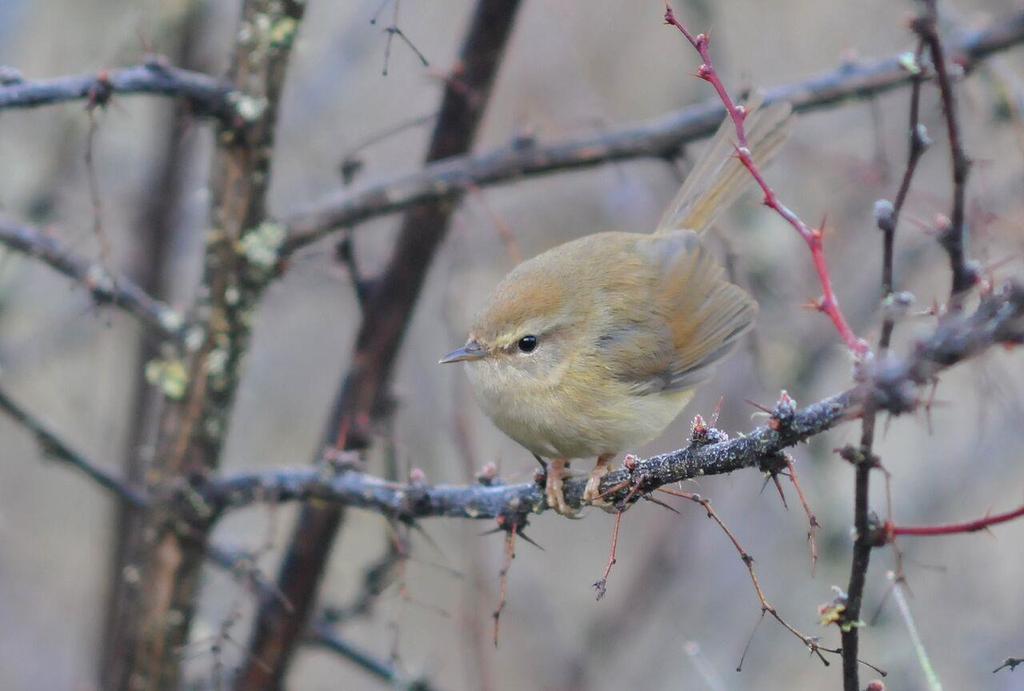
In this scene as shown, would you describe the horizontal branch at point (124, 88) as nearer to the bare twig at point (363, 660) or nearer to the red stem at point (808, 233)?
the red stem at point (808, 233)

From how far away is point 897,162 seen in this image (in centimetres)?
607

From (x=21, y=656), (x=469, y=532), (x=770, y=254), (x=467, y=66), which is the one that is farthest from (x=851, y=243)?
(x=21, y=656)

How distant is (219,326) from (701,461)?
6.39 ft

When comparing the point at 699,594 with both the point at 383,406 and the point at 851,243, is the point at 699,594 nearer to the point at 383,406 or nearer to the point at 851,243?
the point at 851,243

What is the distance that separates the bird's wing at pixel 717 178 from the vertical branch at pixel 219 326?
1465 millimetres

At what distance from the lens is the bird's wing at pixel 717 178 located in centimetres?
368

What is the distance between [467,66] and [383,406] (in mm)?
1220

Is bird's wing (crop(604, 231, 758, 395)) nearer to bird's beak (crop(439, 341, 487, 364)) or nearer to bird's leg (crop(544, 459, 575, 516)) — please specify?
bird's beak (crop(439, 341, 487, 364))

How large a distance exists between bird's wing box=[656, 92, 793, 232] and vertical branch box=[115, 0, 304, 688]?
147 cm

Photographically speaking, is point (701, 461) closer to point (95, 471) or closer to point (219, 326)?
point (219, 326)

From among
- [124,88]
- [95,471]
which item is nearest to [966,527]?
[124,88]

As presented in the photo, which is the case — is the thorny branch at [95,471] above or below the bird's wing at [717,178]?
below

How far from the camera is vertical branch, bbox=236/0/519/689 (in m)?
3.61

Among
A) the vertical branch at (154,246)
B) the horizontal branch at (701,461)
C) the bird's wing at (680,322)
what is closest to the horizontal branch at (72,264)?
the horizontal branch at (701,461)
